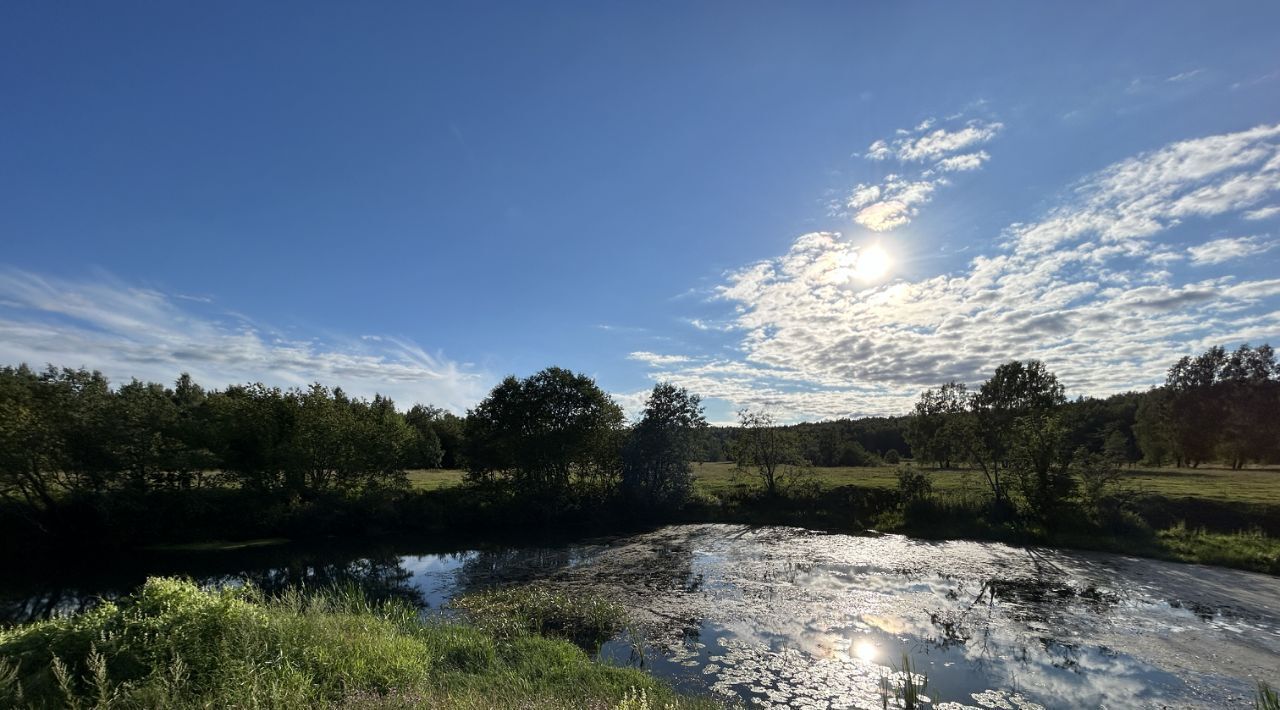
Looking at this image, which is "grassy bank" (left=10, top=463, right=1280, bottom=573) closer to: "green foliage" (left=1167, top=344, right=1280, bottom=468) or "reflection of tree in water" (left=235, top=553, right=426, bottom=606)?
"reflection of tree in water" (left=235, top=553, right=426, bottom=606)

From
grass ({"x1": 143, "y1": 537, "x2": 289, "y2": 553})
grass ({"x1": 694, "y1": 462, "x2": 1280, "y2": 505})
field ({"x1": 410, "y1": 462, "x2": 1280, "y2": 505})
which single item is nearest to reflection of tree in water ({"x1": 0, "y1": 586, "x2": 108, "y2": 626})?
grass ({"x1": 143, "y1": 537, "x2": 289, "y2": 553})

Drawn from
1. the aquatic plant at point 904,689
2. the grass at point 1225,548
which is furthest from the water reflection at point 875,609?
the grass at point 1225,548

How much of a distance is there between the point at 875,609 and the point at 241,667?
46.9 ft

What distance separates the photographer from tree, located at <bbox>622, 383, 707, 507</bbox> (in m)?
34.8

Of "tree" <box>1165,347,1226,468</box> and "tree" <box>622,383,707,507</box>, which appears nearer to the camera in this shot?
"tree" <box>622,383,707,507</box>

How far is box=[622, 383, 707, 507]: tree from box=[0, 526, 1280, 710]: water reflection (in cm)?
957

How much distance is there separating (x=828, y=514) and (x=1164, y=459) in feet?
158

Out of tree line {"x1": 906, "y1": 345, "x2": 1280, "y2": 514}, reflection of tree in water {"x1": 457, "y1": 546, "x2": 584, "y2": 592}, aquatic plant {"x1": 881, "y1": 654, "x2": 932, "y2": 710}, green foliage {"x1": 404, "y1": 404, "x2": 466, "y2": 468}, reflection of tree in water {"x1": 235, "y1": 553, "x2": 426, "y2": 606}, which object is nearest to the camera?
aquatic plant {"x1": 881, "y1": 654, "x2": 932, "y2": 710}

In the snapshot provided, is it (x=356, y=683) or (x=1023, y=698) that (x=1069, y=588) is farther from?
(x=356, y=683)

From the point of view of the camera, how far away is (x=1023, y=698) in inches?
370

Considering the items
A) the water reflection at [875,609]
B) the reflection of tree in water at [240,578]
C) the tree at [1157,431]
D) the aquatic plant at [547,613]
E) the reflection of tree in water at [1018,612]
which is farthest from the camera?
the tree at [1157,431]

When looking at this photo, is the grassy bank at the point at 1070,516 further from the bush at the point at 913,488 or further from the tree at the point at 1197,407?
the tree at the point at 1197,407

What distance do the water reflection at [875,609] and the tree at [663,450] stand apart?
9.57 meters

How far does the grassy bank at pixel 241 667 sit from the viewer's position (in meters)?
5.59
